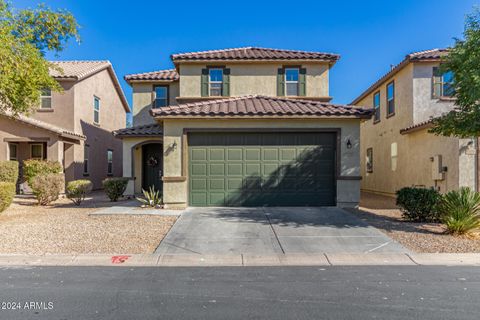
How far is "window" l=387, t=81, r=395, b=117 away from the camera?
1798 centimetres

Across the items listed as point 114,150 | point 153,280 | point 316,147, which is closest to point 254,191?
point 316,147

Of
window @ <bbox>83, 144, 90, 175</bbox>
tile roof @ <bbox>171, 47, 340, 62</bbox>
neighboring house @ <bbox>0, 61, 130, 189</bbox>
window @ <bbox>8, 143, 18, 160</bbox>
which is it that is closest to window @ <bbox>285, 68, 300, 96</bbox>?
tile roof @ <bbox>171, 47, 340, 62</bbox>

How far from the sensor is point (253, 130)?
12.6 meters

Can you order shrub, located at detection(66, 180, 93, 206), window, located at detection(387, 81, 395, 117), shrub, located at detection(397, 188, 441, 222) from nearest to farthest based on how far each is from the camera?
shrub, located at detection(397, 188, 441, 222)
shrub, located at detection(66, 180, 93, 206)
window, located at detection(387, 81, 395, 117)

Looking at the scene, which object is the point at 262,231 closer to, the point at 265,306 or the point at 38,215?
the point at 265,306

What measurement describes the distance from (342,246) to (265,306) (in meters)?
3.66

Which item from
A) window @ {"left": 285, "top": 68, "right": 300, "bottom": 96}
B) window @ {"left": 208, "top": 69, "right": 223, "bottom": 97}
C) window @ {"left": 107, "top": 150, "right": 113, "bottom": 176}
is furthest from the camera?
window @ {"left": 107, "top": 150, "right": 113, "bottom": 176}

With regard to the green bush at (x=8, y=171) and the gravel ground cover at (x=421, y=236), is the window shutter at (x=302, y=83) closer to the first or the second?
the gravel ground cover at (x=421, y=236)

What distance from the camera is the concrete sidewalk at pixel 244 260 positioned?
6.57 metres

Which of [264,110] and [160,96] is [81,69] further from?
[264,110]

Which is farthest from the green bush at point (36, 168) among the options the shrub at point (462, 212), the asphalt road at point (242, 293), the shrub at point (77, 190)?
the shrub at point (462, 212)

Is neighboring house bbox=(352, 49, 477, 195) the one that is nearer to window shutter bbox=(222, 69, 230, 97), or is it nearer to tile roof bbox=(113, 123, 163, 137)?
window shutter bbox=(222, 69, 230, 97)

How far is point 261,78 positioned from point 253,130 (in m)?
5.59

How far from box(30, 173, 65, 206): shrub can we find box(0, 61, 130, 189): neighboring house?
165 inches
